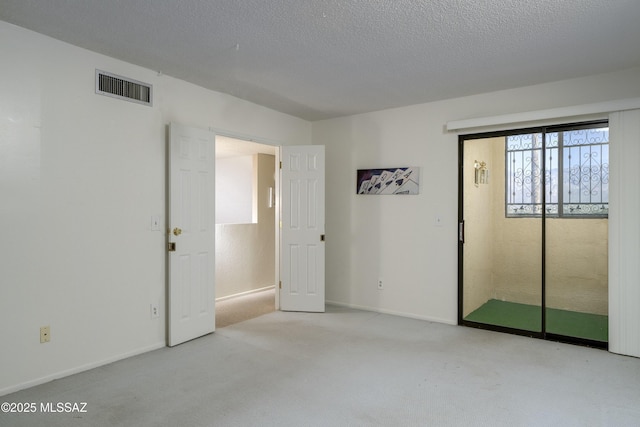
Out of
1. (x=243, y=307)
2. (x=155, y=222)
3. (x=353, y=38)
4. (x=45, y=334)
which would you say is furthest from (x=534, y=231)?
(x=45, y=334)

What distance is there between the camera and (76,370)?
2895mm

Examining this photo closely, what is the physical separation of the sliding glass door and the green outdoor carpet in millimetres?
11

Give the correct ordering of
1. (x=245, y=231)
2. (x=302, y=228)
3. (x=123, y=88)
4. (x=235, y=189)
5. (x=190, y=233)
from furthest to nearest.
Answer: (x=235, y=189) → (x=245, y=231) → (x=302, y=228) → (x=190, y=233) → (x=123, y=88)

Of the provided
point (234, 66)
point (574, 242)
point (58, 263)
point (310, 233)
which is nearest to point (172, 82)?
point (234, 66)

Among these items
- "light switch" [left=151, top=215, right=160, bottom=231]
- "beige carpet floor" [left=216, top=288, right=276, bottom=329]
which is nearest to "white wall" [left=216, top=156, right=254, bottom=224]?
"beige carpet floor" [left=216, top=288, right=276, bottom=329]

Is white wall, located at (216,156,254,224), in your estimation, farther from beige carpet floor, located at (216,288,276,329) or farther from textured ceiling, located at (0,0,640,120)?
textured ceiling, located at (0,0,640,120)

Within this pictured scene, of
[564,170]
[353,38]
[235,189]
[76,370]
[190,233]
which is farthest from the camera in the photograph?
[235,189]

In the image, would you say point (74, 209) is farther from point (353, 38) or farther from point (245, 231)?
point (245, 231)

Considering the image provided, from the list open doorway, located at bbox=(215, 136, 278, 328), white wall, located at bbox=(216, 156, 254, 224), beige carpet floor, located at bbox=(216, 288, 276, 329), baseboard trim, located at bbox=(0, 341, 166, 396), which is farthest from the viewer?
white wall, located at bbox=(216, 156, 254, 224)

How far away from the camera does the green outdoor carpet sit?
3943 millimetres

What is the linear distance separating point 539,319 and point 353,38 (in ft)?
12.4

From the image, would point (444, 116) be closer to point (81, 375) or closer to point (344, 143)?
point (344, 143)

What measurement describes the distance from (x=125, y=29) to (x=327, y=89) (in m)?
1.91

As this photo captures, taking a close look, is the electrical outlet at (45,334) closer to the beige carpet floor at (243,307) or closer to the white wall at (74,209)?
the white wall at (74,209)
